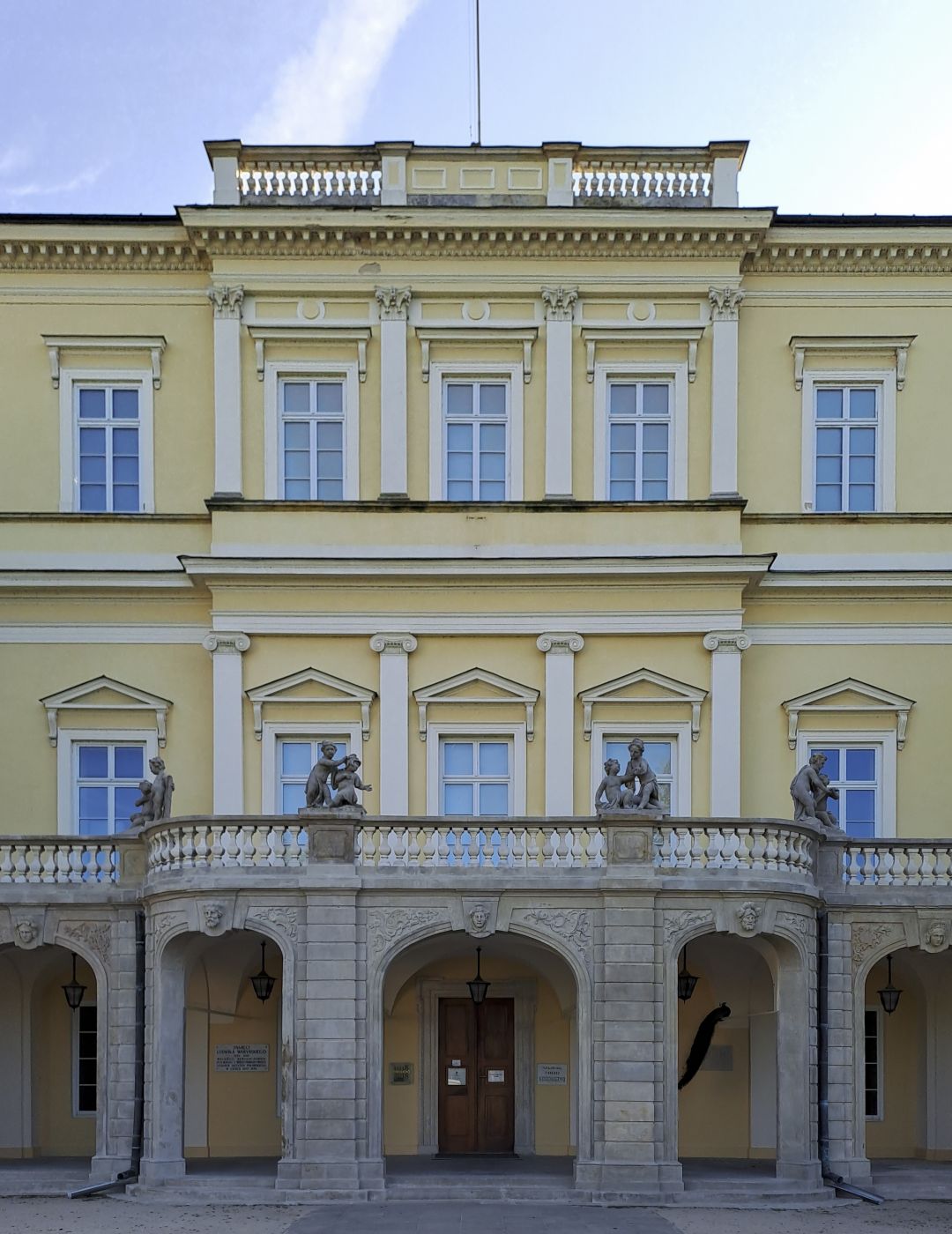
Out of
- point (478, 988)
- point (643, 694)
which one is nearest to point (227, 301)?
point (643, 694)

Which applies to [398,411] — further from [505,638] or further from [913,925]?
[913,925]

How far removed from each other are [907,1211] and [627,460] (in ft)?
39.4

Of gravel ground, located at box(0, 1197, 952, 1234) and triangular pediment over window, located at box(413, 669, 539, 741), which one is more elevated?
triangular pediment over window, located at box(413, 669, 539, 741)

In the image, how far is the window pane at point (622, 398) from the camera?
28.5 m

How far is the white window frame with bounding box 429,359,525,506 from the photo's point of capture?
92.8ft

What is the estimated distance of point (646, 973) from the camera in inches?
912

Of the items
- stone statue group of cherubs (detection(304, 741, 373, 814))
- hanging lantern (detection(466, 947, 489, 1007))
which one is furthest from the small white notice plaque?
stone statue group of cherubs (detection(304, 741, 373, 814))

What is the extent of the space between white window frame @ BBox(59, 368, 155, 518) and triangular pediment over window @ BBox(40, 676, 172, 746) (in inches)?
110

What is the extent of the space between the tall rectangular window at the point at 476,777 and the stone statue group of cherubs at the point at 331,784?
407cm

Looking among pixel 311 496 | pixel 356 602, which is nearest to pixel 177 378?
pixel 311 496

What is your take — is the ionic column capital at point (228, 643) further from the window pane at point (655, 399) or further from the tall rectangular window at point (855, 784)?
the tall rectangular window at point (855, 784)

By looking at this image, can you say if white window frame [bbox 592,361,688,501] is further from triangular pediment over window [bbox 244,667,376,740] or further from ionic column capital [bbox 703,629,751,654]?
triangular pediment over window [bbox 244,667,376,740]

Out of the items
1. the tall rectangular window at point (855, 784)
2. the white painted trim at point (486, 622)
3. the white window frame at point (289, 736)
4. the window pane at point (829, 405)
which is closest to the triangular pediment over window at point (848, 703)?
the tall rectangular window at point (855, 784)

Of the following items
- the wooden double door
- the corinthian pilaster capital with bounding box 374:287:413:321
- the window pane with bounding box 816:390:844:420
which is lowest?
the wooden double door
